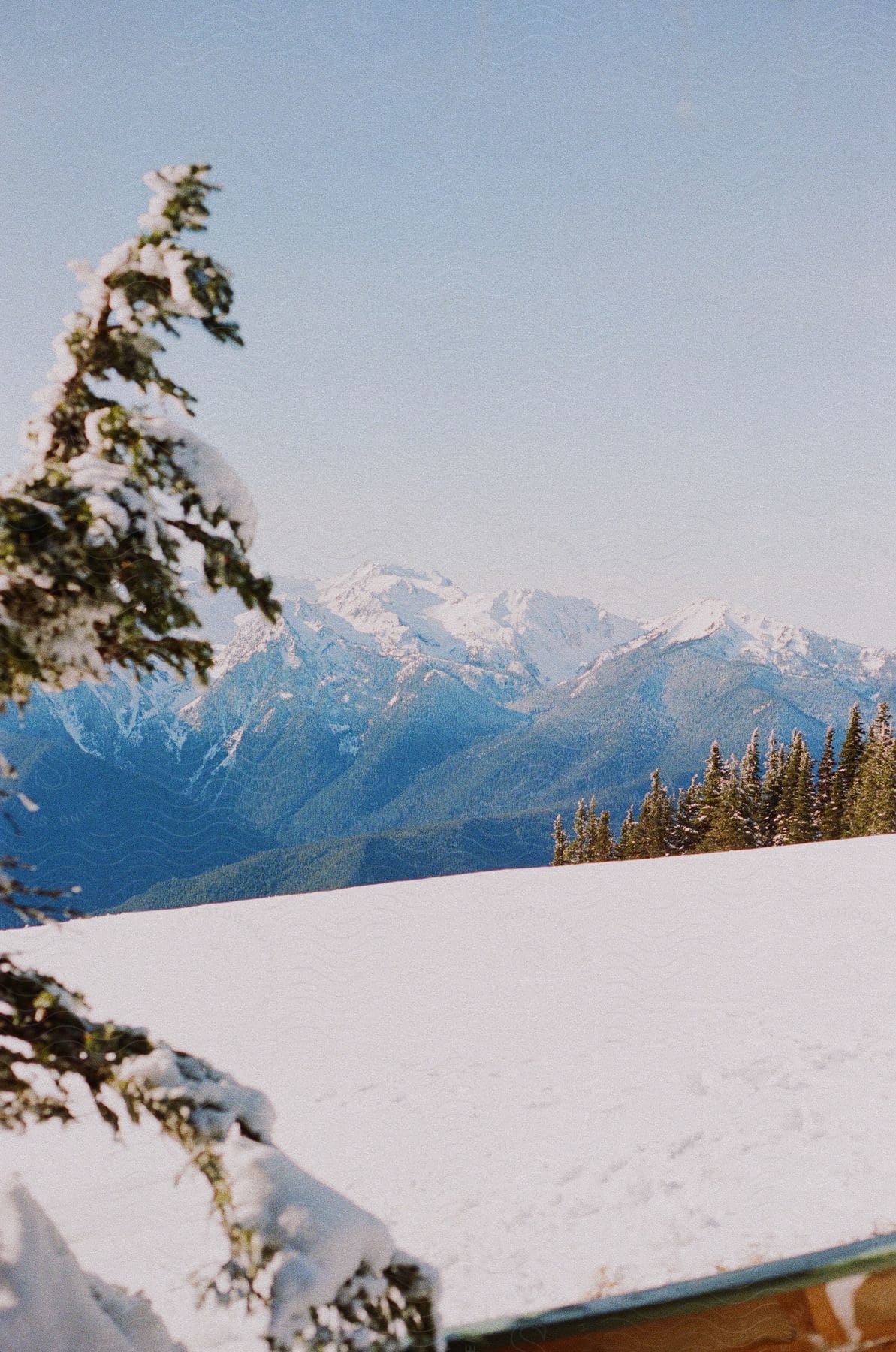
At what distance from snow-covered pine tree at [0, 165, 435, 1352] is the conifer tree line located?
38.1 meters

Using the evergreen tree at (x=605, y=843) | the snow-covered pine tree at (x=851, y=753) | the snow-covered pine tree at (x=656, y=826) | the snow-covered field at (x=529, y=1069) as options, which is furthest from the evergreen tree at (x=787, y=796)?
the snow-covered field at (x=529, y=1069)

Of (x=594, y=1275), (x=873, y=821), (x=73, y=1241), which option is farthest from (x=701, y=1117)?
(x=873, y=821)

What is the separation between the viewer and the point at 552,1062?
6.68 metres

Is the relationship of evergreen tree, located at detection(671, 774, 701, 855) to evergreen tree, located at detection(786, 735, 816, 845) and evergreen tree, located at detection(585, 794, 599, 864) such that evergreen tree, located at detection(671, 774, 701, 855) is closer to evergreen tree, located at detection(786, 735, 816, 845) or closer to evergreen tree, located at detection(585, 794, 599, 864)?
evergreen tree, located at detection(786, 735, 816, 845)

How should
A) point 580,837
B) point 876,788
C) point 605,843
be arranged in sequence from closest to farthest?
point 876,788 < point 605,843 < point 580,837

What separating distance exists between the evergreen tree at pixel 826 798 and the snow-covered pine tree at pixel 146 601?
45.8 m

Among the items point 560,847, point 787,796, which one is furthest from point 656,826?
point 560,847

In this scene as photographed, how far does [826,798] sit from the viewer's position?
45781 mm

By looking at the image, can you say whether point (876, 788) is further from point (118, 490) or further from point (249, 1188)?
point (118, 490)

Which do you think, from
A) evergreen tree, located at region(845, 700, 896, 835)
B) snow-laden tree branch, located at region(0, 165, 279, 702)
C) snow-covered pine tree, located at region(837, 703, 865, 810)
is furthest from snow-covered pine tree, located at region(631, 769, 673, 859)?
snow-laden tree branch, located at region(0, 165, 279, 702)

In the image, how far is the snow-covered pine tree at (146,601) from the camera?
1768mm

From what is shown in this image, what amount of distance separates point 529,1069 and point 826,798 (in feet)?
148

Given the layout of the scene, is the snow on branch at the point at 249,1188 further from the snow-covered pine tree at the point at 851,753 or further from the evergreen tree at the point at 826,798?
the snow-covered pine tree at the point at 851,753

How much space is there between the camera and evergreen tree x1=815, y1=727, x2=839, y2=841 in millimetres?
43438
